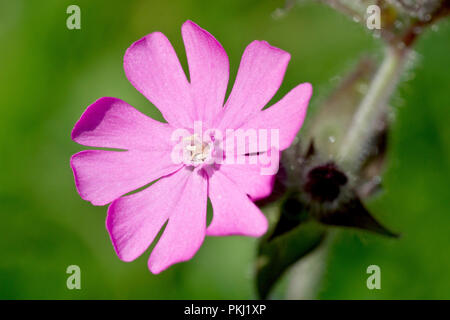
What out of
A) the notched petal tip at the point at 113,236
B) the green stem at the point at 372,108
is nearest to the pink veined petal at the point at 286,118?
the notched petal tip at the point at 113,236

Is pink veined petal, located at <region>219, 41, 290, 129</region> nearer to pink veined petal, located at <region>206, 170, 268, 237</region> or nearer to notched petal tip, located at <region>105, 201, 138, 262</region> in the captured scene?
→ pink veined petal, located at <region>206, 170, 268, 237</region>

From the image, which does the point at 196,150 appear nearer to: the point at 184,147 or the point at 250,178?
the point at 184,147

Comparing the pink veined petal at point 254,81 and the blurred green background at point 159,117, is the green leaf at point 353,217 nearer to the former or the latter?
the pink veined petal at point 254,81

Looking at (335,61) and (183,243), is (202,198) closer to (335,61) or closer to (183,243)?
(183,243)

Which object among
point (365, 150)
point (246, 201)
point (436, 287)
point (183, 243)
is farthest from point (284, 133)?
point (436, 287)

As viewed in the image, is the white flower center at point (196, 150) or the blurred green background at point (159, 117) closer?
the white flower center at point (196, 150)

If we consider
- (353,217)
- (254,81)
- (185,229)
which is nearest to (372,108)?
(353,217)
